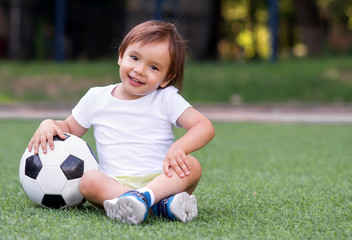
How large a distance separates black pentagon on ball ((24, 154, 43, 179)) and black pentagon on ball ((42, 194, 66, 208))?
0.13 meters

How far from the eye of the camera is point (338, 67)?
13.9 m

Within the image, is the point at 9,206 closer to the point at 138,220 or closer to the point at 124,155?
the point at 124,155

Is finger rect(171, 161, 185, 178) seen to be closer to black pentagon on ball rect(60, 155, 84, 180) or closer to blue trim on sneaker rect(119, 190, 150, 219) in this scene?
blue trim on sneaker rect(119, 190, 150, 219)

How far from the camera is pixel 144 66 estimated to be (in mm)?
3111

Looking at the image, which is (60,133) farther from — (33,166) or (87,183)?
(87,183)

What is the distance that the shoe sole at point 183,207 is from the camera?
9.31 ft

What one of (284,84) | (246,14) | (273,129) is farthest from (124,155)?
(246,14)

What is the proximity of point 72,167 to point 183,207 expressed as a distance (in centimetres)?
71

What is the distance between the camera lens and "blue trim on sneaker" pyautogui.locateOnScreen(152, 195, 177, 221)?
287 cm

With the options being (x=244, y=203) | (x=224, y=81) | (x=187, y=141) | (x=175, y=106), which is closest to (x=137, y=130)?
(x=175, y=106)

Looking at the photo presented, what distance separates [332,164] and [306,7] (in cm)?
1473

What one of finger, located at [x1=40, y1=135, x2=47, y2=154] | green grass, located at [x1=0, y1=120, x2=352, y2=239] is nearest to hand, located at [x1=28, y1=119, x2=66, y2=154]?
finger, located at [x1=40, y1=135, x2=47, y2=154]

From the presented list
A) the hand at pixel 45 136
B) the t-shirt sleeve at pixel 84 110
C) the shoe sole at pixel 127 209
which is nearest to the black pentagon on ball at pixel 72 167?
the hand at pixel 45 136

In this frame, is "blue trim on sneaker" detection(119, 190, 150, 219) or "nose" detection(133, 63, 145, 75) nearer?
"blue trim on sneaker" detection(119, 190, 150, 219)
